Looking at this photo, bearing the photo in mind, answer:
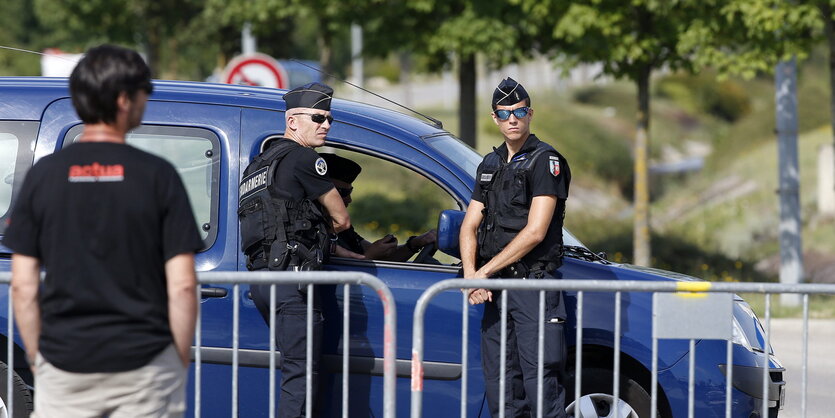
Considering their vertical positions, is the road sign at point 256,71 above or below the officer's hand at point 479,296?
above

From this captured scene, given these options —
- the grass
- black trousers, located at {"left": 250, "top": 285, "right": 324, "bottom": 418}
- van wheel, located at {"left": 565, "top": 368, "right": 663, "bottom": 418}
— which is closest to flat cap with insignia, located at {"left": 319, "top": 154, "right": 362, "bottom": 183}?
black trousers, located at {"left": 250, "top": 285, "right": 324, "bottom": 418}

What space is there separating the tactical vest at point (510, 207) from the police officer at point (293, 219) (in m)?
0.63

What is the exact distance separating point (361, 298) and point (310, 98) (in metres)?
0.90

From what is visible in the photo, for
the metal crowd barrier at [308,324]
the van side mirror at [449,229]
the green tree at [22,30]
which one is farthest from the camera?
the green tree at [22,30]

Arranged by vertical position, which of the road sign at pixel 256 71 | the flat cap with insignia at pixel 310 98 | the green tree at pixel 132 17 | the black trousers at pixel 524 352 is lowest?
the black trousers at pixel 524 352

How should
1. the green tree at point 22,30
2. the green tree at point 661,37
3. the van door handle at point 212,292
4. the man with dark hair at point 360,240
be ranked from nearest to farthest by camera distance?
the van door handle at point 212,292, the man with dark hair at point 360,240, the green tree at point 661,37, the green tree at point 22,30

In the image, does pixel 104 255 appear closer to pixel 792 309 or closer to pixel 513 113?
pixel 513 113

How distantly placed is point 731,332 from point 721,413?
18.7 inches

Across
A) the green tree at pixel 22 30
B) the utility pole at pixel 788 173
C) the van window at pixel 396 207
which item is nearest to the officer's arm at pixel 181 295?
the utility pole at pixel 788 173

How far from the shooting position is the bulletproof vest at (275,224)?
4.86 metres

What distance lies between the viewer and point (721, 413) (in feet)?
16.4

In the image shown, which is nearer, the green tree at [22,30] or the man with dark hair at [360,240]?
the man with dark hair at [360,240]

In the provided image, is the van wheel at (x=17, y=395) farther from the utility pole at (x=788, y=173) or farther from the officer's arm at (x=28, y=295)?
the utility pole at (x=788, y=173)

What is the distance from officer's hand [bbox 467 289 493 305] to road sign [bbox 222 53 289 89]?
7612 mm
